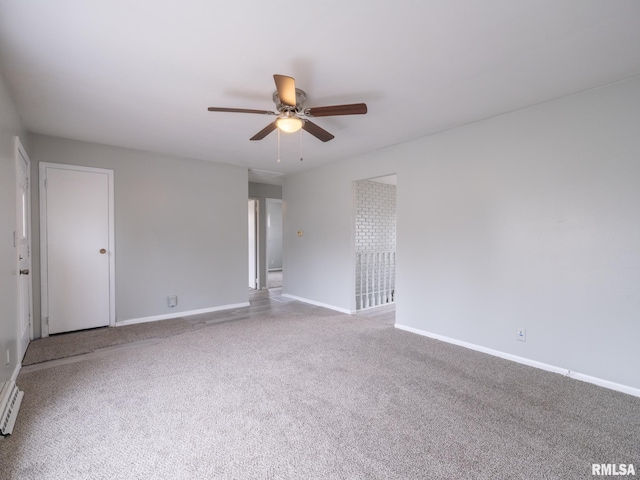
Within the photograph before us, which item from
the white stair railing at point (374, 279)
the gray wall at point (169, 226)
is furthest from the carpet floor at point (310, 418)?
the white stair railing at point (374, 279)

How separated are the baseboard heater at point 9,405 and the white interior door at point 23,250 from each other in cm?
81

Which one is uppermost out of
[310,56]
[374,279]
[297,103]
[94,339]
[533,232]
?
[310,56]

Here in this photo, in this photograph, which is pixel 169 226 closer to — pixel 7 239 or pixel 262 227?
pixel 7 239

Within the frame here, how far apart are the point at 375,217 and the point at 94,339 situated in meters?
4.56

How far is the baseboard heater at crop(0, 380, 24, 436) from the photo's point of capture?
188 cm

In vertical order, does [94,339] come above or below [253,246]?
below

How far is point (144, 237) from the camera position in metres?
4.43

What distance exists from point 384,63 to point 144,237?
395cm

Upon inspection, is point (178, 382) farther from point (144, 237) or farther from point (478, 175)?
point (478, 175)

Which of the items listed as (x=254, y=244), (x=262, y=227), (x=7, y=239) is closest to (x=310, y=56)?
(x=7, y=239)

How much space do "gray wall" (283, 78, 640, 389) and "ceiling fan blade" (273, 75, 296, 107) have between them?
7.19 feet

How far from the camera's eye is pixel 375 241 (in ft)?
18.6

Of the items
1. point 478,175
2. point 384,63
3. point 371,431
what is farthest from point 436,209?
point 371,431

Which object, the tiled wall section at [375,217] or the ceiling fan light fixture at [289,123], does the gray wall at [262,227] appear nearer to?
the tiled wall section at [375,217]
